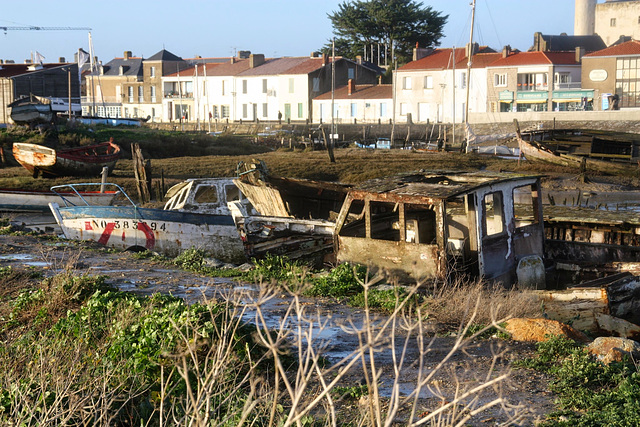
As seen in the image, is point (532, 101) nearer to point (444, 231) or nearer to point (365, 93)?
point (365, 93)

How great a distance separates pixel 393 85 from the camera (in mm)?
67188

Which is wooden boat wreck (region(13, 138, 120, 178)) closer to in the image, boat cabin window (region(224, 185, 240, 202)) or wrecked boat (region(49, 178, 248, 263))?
wrecked boat (region(49, 178, 248, 263))

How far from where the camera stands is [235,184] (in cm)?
1686

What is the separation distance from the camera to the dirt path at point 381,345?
19.5 feet

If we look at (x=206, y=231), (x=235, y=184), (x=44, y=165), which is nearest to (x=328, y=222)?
(x=206, y=231)

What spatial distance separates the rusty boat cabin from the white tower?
94.3 meters

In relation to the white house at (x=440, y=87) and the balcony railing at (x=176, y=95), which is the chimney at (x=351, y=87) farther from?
the balcony railing at (x=176, y=95)

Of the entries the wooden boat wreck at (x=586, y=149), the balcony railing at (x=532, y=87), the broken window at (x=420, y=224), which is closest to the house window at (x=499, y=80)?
the balcony railing at (x=532, y=87)

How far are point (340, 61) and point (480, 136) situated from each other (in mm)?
25154

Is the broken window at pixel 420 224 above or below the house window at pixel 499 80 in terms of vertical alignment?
below

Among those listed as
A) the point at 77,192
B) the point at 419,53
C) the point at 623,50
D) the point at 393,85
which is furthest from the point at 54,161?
the point at 623,50

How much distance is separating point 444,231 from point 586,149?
29.9m

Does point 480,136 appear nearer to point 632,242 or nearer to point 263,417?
point 632,242

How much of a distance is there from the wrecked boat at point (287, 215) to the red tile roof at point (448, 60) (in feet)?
166
